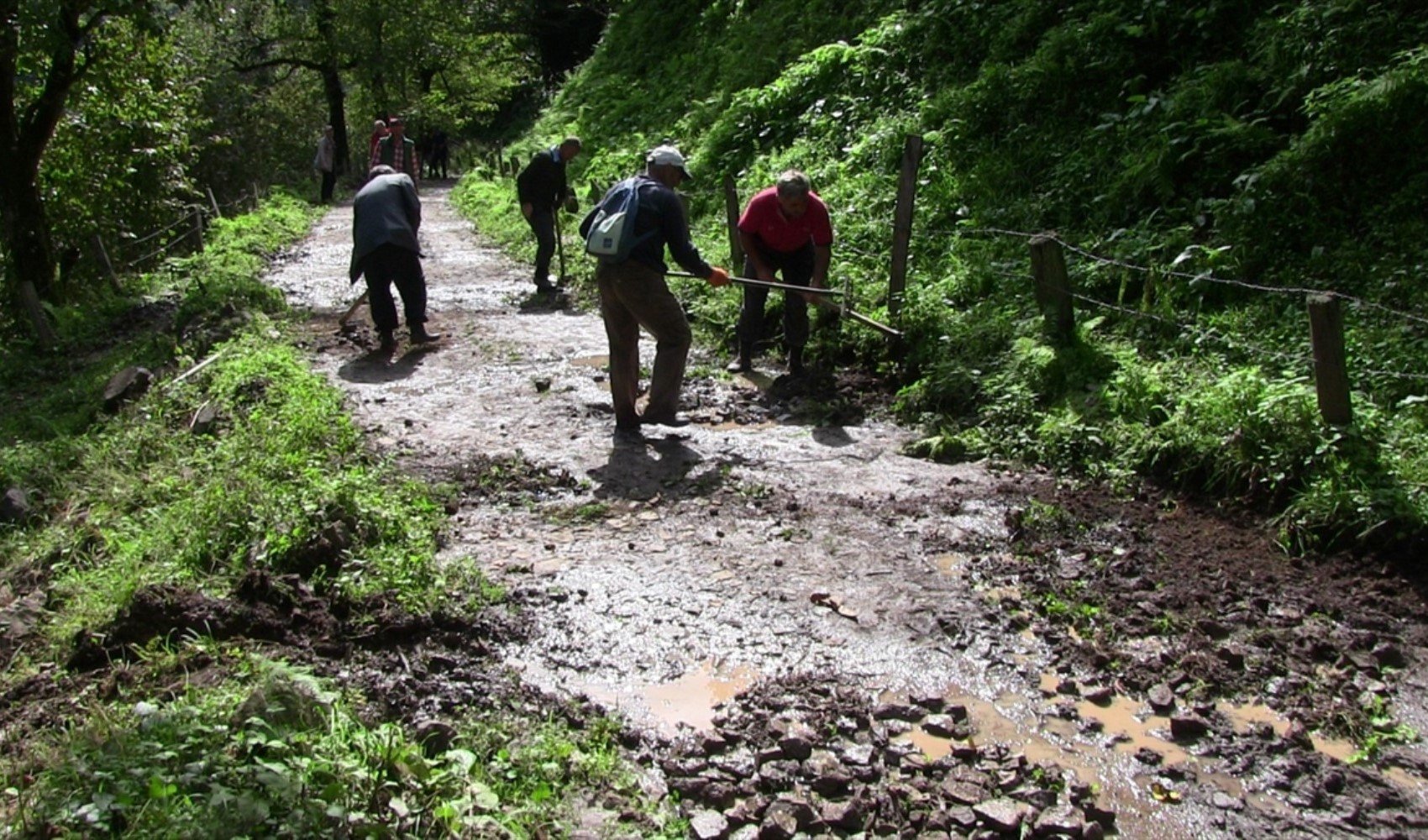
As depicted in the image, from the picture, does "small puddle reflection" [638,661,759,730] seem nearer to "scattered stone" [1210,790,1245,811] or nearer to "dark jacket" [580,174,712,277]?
"scattered stone" [1210,790,1245,811]

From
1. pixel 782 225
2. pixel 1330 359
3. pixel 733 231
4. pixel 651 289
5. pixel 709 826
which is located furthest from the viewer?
pixel 733 231

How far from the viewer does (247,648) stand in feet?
15.0

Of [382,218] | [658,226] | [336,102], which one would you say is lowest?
[382,218]

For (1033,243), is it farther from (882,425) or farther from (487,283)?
(487,283)

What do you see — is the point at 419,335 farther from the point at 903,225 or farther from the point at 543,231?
Result: the point at 903,225

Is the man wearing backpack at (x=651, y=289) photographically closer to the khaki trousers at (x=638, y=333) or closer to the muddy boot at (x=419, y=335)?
the khaki trousers at (x=638, y=333)

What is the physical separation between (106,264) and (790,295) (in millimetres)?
11535

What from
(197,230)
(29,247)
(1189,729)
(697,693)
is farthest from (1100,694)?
(197,230)

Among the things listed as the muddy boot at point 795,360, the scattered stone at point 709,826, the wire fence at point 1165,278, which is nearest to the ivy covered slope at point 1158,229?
the wire fence at point 1165,278

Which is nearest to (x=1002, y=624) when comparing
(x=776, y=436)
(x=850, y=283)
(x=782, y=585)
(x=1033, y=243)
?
(x=782, y=585)

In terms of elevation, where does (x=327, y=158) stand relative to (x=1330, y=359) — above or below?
above

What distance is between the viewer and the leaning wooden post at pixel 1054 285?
8.04 m

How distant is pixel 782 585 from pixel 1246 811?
2.28m

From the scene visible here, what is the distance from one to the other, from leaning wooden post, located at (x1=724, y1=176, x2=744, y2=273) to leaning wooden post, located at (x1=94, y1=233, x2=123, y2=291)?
9.04 meters
